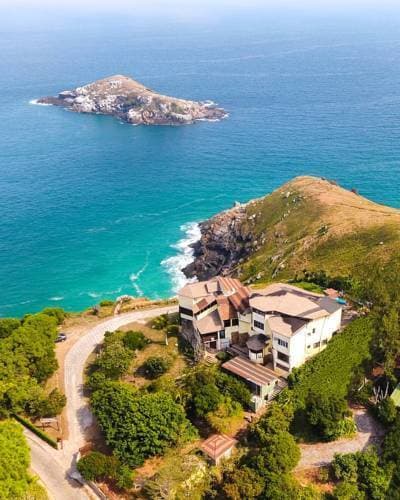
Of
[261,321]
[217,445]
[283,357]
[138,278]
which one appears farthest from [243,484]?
[138,278]

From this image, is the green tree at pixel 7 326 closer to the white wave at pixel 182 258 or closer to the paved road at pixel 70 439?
the paved road at pixel 70 439

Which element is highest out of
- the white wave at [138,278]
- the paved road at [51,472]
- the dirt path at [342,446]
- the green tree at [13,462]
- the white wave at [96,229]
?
the green tree at [13,462]

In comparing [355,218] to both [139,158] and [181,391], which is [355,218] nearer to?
[181,391]

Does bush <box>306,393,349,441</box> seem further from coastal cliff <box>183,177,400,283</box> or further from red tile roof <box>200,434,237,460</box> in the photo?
coastal cliff <box>183,177,400,283</box>

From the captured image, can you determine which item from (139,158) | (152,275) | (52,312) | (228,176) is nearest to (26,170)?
(139,158)

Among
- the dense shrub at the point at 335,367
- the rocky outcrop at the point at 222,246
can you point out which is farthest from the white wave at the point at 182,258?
the dense shrub at the point at 335,367

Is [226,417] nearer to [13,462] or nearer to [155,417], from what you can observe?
[155,417]
